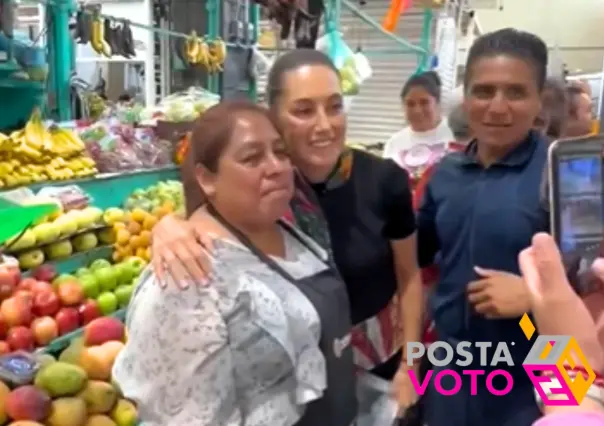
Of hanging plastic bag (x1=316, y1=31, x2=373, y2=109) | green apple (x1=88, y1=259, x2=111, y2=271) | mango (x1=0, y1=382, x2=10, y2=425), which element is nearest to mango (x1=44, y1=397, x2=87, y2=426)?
mango (x1=0, y1=382, x2=10, y2=425)

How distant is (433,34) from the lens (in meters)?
7.32

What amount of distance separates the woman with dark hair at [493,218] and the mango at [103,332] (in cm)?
96

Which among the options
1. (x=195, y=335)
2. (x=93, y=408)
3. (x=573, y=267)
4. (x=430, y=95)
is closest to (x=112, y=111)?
(x=430, y=95)

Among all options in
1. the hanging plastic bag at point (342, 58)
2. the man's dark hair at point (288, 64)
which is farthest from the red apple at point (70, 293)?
the hanging plastic bag at point (342, 58)

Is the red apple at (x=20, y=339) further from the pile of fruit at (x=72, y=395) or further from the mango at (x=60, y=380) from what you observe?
the mango at (x=60, y=380)

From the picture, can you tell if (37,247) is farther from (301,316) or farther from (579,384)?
(579,384)


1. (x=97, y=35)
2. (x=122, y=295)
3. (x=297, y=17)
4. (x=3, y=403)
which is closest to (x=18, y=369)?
(x=3, y=403)

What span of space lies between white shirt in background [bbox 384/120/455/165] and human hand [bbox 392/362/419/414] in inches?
86.1

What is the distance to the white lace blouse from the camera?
1.10 m

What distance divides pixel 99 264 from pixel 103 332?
2.71 ft

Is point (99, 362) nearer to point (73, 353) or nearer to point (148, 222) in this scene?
point (73, 353)

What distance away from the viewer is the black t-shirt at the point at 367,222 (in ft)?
4.98

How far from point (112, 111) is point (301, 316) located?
146 inches

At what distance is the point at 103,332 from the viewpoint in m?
2.03
